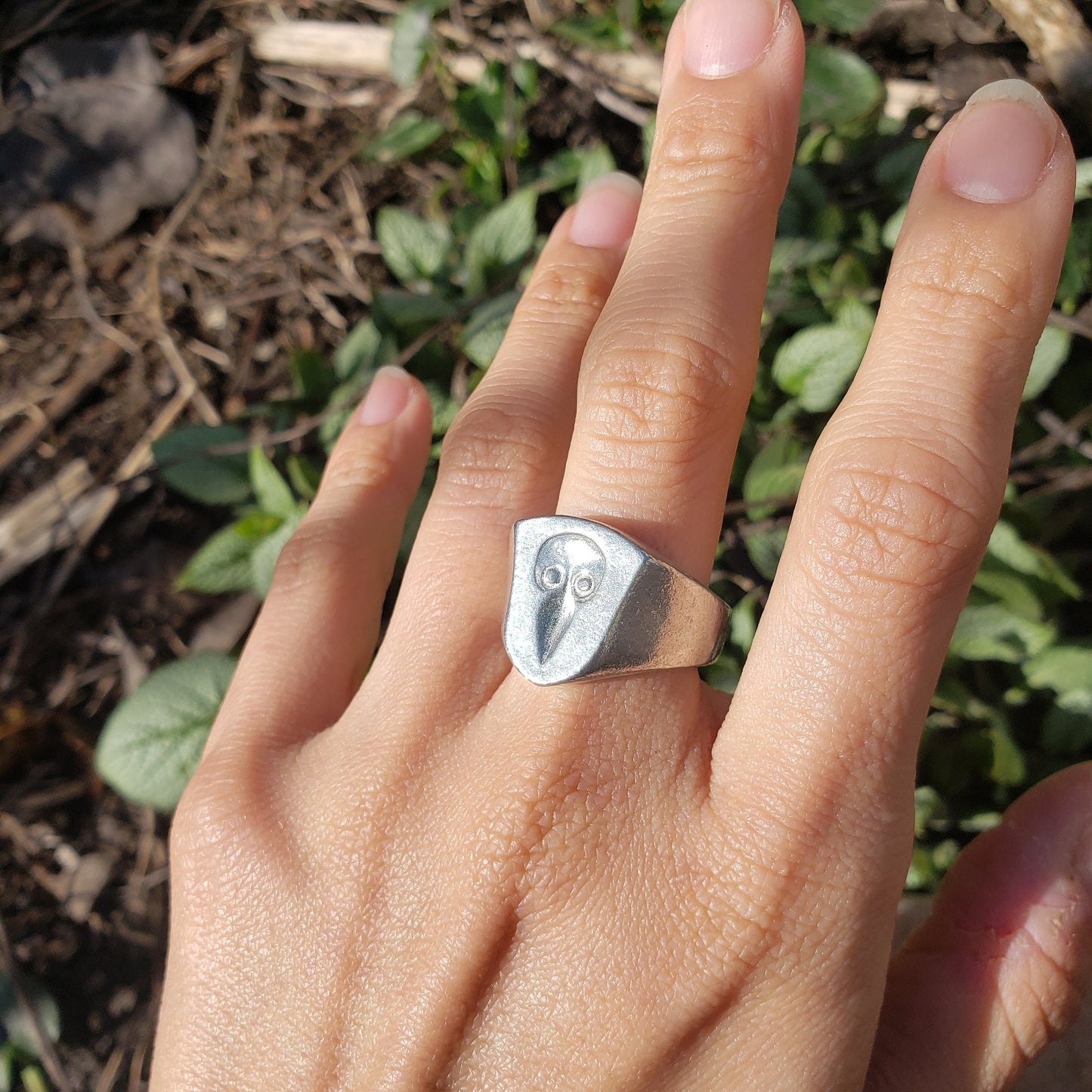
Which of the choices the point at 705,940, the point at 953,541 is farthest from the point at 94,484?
the point at 953,541

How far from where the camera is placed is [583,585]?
1.09m

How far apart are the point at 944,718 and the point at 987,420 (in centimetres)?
78

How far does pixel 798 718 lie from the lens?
1.10 meters

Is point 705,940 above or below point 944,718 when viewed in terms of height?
above

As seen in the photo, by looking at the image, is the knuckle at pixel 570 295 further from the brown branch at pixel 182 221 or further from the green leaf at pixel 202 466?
the brown branch at pixel 182 221

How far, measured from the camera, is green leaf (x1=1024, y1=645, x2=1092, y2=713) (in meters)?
1.54

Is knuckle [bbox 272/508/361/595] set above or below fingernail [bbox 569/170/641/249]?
below

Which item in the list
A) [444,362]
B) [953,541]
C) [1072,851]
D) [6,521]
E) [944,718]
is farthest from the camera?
[6,521]

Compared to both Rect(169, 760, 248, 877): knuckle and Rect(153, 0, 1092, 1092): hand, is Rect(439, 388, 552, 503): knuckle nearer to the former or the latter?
Rect(153, 0, 1092, 1092): hand

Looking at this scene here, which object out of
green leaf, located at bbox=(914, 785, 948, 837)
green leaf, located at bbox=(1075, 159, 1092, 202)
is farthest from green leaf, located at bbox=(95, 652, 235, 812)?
green leaf, located at bbox=(1075, 159, 1092, 202)

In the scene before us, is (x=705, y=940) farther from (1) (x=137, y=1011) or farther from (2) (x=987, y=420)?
(1) (x=137, y=1011)

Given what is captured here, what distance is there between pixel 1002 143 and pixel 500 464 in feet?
2.54

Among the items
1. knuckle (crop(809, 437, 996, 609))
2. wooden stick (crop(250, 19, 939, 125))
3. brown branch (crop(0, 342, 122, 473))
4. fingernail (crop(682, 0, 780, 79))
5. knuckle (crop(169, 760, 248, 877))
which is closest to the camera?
knuckle (crop(809, 437, 996, 609))

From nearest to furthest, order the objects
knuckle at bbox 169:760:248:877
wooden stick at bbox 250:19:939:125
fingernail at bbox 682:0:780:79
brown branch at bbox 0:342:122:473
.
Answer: fingernail at bbox 682:0:780:79, knuckle at bbox 169:760:248:877, wooden stick at bbox 250:19:939:125, brown branch at bbox 0:342:122:473
